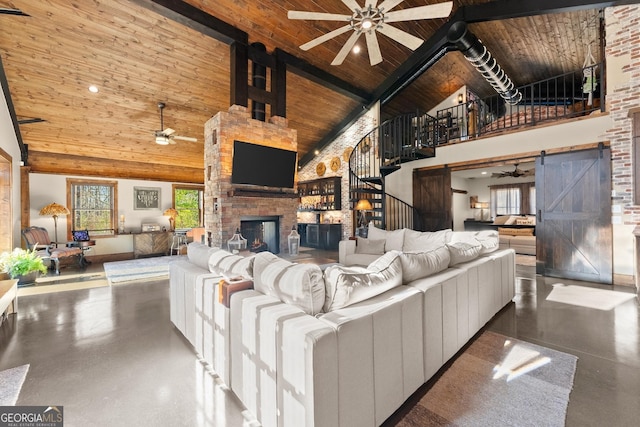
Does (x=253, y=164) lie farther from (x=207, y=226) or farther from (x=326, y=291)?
(x=326, y=291)

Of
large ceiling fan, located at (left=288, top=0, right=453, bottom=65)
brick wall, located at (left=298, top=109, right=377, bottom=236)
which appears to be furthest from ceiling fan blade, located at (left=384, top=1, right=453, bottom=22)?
brick wall, located at (left=298, top=109, right=377, bottom=236)

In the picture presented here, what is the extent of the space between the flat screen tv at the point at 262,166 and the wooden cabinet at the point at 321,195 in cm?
252

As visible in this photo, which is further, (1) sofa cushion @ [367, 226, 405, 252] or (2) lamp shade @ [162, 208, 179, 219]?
(2) lamp shade @ [162, 208, 179, 219]

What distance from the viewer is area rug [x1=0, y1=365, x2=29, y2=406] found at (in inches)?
70.7

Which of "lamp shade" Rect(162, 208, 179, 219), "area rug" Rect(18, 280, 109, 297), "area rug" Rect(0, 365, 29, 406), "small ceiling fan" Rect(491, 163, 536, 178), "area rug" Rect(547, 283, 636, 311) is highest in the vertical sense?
"small ceiling fan" Rect(491, 163, 536, 178)

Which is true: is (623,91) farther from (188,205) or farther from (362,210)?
(188,205)

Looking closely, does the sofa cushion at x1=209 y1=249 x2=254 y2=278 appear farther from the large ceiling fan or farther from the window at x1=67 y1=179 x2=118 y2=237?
the window at x1=67 y1=179 x2=118 y2=237

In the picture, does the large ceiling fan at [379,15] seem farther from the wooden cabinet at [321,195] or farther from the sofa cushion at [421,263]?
the wooden cabinet at [321,195]

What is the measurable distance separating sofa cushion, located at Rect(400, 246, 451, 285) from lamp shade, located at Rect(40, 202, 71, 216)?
7899 mm

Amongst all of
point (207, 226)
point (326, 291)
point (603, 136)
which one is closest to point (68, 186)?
point (207, 226)

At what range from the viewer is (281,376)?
1.30 meters

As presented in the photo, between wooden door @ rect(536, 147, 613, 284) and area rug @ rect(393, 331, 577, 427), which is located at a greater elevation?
wooden door @ rect(536, 147, 613, 284)

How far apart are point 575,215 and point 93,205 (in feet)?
36.2

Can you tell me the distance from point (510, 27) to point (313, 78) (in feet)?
14.2
